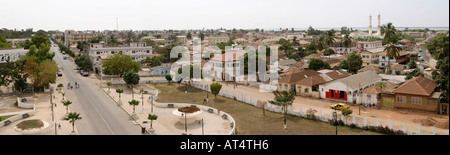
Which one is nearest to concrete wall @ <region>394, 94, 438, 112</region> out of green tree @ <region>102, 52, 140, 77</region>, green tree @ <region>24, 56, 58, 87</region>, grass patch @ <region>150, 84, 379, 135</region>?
grass patch @ <region>150, 84, 379, 135</region>

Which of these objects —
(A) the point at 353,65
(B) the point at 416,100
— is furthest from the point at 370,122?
(A) the point at 353,65

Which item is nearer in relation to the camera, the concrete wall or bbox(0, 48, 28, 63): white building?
the concrete wall

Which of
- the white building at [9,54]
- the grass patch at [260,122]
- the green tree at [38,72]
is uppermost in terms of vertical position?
the white building at [9,54]

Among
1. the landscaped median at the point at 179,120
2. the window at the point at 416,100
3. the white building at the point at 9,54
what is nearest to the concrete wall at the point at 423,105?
the window at the point at 416,100

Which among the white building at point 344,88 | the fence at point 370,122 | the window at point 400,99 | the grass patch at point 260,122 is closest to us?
the fence at point 370,122

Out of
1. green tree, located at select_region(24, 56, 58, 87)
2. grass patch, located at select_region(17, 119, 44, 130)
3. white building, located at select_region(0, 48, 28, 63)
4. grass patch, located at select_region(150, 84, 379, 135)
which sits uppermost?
white building, located at select_region(0, 48, 28, 63)

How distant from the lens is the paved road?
66.6 ft

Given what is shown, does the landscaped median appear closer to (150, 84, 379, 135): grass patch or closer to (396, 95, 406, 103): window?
(150, 84, 379, 135): grass patch

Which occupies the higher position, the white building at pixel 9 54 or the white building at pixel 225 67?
the white building at pixel 9 54

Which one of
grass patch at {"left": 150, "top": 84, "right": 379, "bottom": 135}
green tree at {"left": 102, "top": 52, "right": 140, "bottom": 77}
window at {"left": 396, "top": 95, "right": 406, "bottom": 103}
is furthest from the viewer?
green tree at {"left": 102, "top": 52, "right": 140, "bottom": 77}

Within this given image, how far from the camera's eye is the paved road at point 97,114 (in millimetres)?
20297

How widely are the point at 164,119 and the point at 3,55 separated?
27.1 m

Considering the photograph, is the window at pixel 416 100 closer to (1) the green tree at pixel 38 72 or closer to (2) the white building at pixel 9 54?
(1) the green tree at pixel 38 72

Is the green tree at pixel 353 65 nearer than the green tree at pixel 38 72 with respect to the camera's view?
No
